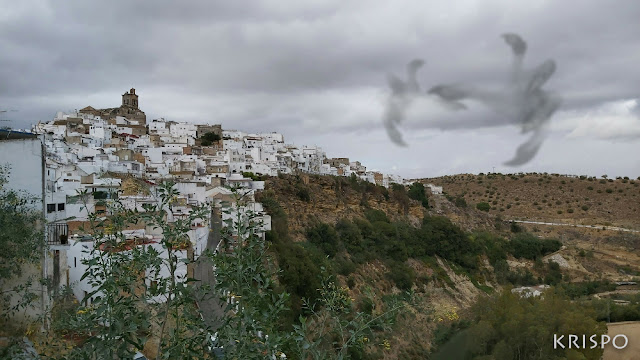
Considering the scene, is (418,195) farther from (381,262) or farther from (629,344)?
(629,344)

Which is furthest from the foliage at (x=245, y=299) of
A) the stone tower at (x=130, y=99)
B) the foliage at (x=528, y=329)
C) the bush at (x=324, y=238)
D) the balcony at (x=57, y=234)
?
the stone tower at (x=130, y=99)

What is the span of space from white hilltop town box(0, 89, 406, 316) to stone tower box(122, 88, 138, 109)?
0.40ft

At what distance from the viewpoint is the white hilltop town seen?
9.20 m

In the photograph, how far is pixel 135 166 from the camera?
2753 centimetres

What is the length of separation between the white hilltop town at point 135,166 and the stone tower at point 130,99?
0.12 metres

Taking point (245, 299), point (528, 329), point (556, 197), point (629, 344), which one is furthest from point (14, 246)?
point (556, 197)

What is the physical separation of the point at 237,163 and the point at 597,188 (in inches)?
1532

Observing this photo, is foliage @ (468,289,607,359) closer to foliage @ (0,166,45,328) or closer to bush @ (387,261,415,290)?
bush @ (387,261,415,290)

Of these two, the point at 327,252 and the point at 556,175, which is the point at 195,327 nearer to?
the point at 327,252

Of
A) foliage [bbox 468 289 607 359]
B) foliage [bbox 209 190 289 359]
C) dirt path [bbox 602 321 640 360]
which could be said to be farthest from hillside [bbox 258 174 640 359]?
foliage [bbox 209 190 289 359]

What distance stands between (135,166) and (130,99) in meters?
32.2

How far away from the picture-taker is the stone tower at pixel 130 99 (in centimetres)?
5628

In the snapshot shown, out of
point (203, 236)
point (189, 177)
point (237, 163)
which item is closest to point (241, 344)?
point (203, 236)

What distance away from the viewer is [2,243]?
5.74 metres
